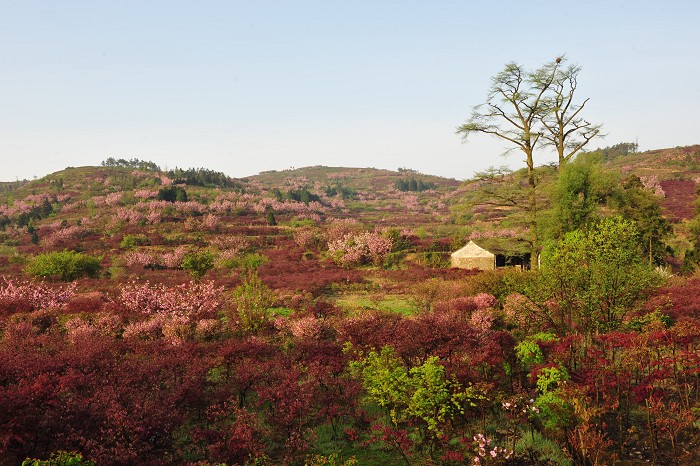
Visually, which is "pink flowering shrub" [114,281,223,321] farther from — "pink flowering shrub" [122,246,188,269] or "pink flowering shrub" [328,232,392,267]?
"pink flowering shrub" [122,246,188,269]

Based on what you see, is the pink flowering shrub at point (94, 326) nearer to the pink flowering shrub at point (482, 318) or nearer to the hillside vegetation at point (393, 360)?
the hillside vegetation at point (393, 360)

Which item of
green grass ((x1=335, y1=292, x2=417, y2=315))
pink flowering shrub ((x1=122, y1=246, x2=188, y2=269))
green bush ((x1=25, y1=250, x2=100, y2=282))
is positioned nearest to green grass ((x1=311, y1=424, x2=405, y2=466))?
green grass ((x1=335, y1=292, x2=417, y2=315))

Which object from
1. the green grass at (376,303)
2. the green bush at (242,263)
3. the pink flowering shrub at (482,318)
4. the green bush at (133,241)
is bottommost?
the green grass at (376,303)

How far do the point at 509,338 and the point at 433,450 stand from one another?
3.07m

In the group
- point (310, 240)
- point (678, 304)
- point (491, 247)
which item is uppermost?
point (310, 240)

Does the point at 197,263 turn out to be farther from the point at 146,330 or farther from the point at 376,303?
the point at 146,330

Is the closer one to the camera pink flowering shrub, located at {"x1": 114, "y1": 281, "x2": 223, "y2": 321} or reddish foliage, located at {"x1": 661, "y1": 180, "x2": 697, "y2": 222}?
pink flowering shrub, located at {"x1": 114, "y1": 281, "x2": 223, "y2": 321}

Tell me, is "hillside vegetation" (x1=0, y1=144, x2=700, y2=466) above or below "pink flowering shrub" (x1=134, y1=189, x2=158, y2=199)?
below

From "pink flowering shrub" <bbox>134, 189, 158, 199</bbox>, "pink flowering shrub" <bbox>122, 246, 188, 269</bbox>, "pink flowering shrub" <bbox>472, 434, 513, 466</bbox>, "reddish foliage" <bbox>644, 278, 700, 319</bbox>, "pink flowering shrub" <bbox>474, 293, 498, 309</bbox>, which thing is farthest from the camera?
"pink flowering shrub" <bbox>134, 189, 158, 199</bbox>

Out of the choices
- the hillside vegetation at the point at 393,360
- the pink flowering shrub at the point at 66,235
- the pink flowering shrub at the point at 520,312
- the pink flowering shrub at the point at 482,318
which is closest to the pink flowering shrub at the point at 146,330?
the hillside vegetation at the point at 393,360

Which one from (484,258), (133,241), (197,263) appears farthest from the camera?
(133,241)

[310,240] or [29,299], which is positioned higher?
[29,299]

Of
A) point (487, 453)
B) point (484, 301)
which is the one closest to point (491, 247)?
point (484, 301)

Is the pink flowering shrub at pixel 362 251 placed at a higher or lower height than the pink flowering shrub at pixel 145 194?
lower
